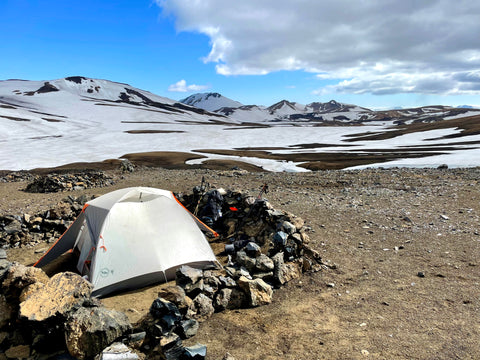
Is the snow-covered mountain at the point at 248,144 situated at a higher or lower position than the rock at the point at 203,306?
higher

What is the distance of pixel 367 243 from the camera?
37.6 feet

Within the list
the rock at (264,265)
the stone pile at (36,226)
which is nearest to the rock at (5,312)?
the rock at (264,265)

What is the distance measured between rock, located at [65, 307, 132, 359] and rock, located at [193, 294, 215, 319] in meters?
1.84

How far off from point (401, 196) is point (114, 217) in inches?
625

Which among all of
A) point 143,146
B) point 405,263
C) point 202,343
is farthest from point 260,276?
point 143,146

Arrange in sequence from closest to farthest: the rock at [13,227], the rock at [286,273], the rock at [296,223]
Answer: the rock at [286,273]
the rock at [296,223]
the rock at [13,227]

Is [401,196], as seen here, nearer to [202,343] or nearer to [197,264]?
[197,264]

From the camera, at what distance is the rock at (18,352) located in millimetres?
5727

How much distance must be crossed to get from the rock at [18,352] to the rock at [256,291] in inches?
184

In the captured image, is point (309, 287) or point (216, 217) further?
point (216, 217)

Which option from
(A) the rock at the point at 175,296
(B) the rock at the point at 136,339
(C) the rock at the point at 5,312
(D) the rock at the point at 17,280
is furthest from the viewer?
(A) the rock at the point at 175,296

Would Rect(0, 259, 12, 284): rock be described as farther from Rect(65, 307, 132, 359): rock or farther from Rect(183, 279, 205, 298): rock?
Rect(183, 279, 205, 298): rock

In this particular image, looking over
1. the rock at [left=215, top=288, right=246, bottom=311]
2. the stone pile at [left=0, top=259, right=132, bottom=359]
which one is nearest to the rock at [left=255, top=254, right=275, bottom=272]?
the rock at [left=215, top=288, right=246, bottom=311]

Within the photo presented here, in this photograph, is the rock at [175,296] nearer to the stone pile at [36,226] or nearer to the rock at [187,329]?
the rock at [187,329]
